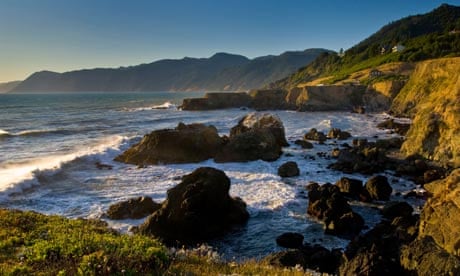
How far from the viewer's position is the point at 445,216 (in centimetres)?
1232

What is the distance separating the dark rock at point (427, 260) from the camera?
28.1ft

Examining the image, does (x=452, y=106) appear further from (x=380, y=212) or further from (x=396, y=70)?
(x=396, y=70)

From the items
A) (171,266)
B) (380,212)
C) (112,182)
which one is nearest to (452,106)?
(380,212)

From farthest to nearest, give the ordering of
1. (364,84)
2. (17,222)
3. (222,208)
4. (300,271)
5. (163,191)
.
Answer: (364,84), (163,191), (222,208), (17,222), (300,271)

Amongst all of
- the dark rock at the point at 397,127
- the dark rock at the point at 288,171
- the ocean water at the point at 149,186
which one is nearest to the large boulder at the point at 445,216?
the ocean water at the point at 149,186

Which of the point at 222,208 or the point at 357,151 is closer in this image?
the point at 222,208

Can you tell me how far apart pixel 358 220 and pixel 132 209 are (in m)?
11.8

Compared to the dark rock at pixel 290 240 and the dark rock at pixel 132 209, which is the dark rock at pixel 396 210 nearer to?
the dark rock at pixel 290 240

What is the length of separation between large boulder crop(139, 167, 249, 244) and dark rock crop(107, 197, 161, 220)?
1888mm

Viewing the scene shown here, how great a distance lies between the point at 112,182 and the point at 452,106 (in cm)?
2842

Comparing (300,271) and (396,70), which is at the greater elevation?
(396,70)

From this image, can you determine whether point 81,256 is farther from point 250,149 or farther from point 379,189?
point 250,149

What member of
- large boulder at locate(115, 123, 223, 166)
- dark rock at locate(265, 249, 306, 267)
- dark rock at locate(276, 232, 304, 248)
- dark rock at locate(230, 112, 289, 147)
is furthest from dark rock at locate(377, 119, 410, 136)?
dark rock at locate(265, 249, 306, 267)

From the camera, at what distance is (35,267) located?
23.8 feet
